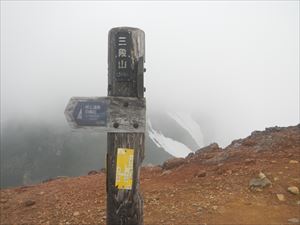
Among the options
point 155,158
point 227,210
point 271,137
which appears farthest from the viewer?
point 155,158

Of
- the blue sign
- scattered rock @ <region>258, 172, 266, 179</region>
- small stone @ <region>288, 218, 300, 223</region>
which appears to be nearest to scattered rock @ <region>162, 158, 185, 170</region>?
scattered rock @ <region>258, 172, 266, 179</region>

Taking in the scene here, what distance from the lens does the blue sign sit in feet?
10.5

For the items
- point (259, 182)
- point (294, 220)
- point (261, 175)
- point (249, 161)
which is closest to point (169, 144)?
point (249, 161)

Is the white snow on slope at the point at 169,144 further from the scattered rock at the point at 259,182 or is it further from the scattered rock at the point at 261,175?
the scattered rock at the point at 259,182

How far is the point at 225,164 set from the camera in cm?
1119

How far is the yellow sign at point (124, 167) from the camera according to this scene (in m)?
3.31

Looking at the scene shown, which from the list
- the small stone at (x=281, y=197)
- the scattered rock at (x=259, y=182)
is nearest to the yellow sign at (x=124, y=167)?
the small stone at (x=281, y=197)

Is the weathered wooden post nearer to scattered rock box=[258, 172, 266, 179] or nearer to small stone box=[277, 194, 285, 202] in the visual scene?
small stone box=[277, 194, 285, 202]

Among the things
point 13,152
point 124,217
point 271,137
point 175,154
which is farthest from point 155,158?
point 124,217

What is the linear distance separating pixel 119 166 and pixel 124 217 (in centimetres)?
44

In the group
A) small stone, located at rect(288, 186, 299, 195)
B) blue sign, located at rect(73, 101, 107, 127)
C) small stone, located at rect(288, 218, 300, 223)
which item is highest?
blue sign, located at rect(73, 101, 107, 127)

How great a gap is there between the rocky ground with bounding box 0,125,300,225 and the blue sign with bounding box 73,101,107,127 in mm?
5093

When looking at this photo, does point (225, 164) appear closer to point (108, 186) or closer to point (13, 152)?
point (108, 186)

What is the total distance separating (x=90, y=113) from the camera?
3.21 m
